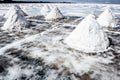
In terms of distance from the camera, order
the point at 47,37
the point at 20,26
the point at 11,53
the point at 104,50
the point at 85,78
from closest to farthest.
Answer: the point at 85,78 < the point at 11,53 < the point at 104,50 < the point at 47,37 < the point at 20,26

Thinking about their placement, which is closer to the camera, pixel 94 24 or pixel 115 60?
pixel 115 60

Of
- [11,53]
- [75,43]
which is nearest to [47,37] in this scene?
[75,43]

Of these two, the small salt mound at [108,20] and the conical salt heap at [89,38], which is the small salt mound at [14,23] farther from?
the small salt mound at [108,20]

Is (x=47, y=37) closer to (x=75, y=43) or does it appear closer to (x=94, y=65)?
(x=75, y=43)

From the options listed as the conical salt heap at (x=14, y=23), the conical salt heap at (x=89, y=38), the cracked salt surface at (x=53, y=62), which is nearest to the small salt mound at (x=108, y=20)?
the cracked salt surface at (x=53, y=62)

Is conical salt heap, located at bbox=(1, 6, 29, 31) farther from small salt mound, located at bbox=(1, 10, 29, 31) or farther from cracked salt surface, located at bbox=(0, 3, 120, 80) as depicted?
cracked salt surface, located at bbox=(0, 3, 120, 80)

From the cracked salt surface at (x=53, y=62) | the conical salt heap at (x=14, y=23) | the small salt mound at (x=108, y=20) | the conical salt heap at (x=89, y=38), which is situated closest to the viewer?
the cracked salt surface at (x=53, y=62)

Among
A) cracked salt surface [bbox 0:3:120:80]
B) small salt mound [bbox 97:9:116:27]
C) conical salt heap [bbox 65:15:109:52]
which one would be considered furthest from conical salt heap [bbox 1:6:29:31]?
small salt mound [bbox 97:9:116:27]

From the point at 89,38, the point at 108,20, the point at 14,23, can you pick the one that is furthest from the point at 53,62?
the point at 108,20

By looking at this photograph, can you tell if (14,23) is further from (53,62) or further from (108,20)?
(108,20)
